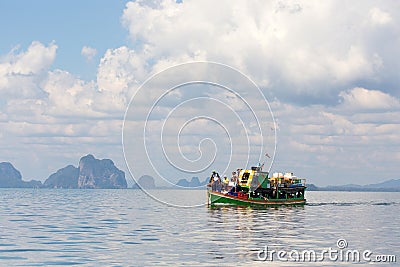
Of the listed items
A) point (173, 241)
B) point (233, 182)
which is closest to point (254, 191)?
point (233, 182)

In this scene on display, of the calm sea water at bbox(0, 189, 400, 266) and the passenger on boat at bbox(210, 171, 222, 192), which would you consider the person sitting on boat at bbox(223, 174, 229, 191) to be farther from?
the calm sea water at bbox(0, 189, 400, 266)

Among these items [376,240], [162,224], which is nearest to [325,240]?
[376,240]

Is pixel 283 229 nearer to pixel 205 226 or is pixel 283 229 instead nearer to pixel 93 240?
pixel 205 226

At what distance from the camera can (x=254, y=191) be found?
14250 cm

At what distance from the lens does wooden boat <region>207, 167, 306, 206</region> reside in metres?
137

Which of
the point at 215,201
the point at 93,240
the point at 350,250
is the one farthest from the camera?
the point at 215,201

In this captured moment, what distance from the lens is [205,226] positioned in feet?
268

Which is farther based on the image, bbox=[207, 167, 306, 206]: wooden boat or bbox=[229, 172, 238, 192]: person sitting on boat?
bbox=[229, 172, 238, 192]: person sitting on boat

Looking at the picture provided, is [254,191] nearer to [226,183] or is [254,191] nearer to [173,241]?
[226,183]

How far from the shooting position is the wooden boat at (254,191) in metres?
Result: 137

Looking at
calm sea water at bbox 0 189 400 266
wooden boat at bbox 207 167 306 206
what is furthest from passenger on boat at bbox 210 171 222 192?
calm sea water at bbox 0 189 400 266

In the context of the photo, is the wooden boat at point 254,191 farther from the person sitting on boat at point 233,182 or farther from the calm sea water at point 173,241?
the calm sea water at point 173,241

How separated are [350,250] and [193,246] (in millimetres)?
15479

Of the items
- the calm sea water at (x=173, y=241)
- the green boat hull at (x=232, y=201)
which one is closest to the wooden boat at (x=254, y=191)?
the green boat hull at (x=232, y=201)
